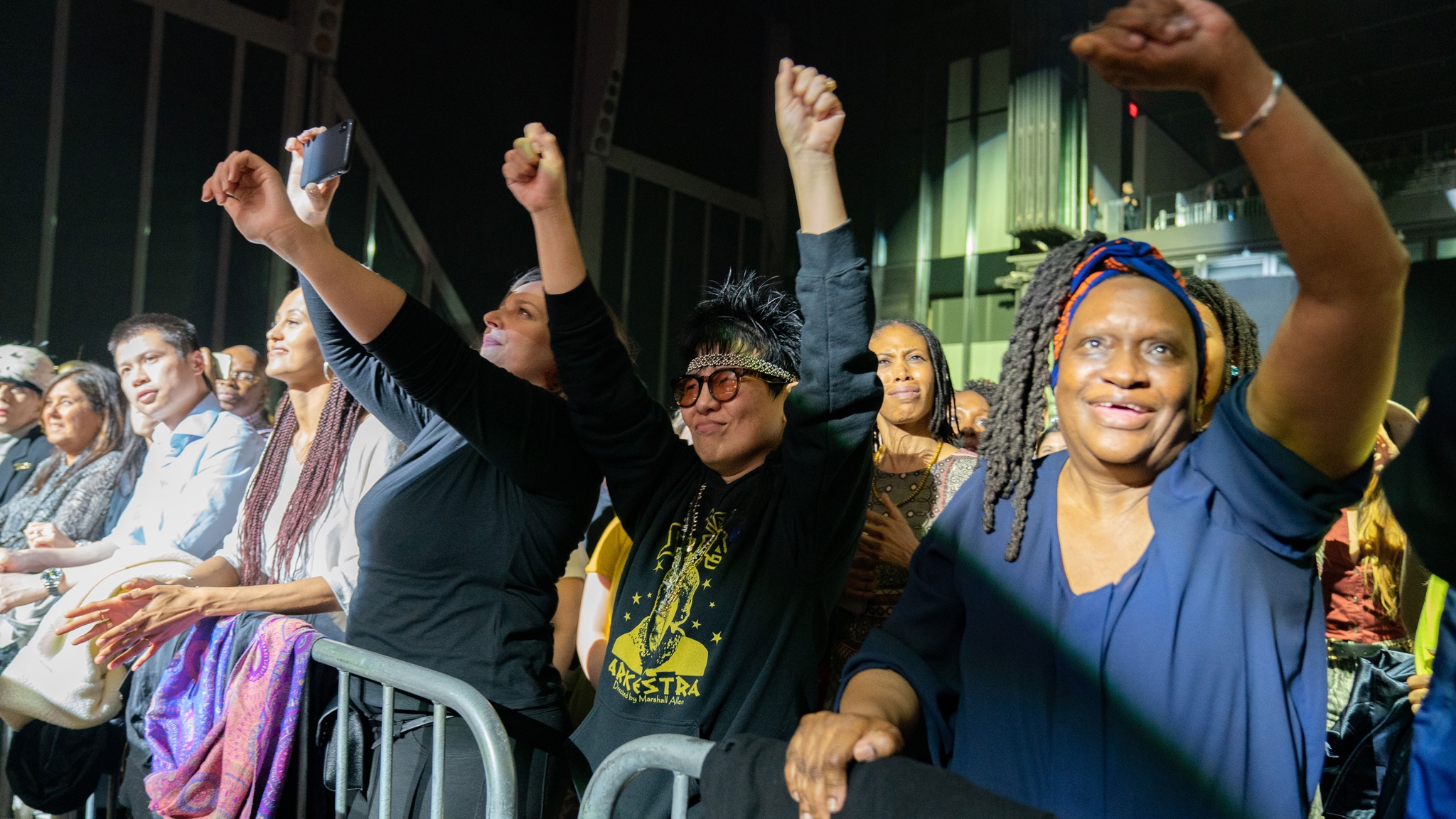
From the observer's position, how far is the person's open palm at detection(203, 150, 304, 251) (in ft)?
6.30

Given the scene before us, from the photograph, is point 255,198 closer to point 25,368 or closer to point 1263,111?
point 1263,111

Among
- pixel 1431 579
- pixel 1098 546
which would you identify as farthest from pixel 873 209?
pixel 1098 546

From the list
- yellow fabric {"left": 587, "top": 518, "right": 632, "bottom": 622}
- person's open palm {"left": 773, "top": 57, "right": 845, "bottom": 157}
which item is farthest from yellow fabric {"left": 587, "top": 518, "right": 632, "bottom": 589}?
person's open palm {"left": 773, "top": 57, "right": 845, "bottom": 157}

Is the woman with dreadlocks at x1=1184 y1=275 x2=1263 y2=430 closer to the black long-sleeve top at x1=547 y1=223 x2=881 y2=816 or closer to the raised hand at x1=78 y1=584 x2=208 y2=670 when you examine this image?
the black long-sleeve top at x1=547 y1=223 x2=881 y2=816

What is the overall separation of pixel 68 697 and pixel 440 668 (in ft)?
5.34

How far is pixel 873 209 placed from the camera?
13727 mm

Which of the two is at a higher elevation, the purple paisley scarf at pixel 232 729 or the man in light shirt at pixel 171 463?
the man in light shirt at pixel 171 463

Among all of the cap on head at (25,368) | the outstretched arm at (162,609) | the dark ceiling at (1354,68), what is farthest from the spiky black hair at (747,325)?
the dark ceiling at (1354,68)

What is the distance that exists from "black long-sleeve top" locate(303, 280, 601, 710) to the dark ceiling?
38.9 feet

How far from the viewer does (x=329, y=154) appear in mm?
2074

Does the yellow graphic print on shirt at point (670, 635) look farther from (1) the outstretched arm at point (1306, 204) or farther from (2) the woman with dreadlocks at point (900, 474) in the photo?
(1) the outstretched arm at point (1306, 204)

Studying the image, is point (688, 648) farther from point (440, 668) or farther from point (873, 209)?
point (873, 209)

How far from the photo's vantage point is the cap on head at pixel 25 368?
510 centimetres

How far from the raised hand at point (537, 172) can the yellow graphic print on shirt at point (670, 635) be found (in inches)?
28.3
